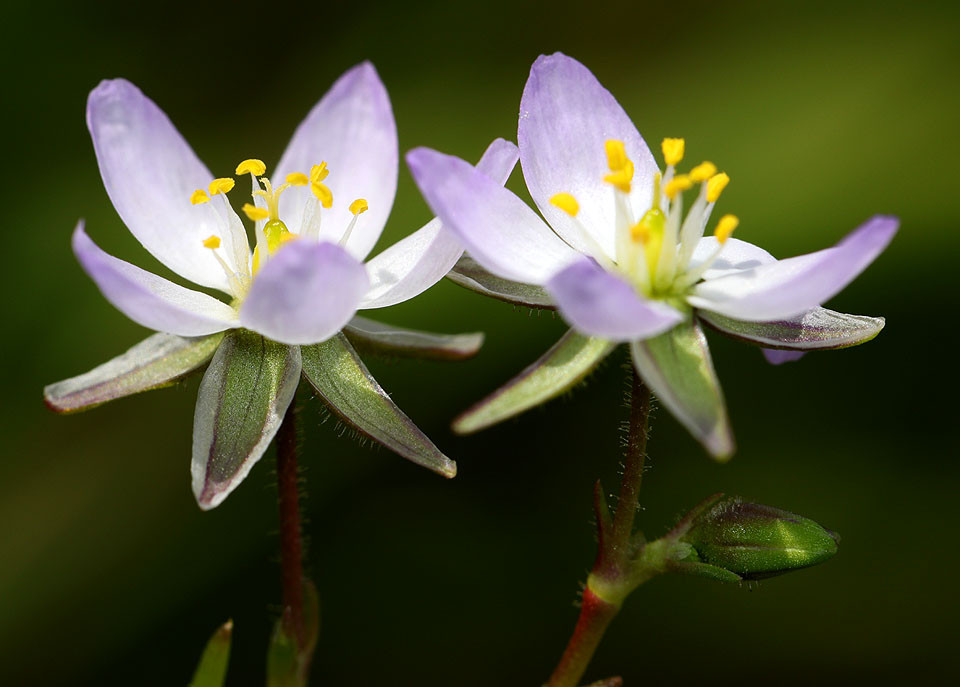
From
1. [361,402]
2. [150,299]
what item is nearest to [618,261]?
[361,402]

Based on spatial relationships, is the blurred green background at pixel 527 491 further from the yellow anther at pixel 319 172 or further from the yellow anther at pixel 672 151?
the yellow anther at pixel 672 151

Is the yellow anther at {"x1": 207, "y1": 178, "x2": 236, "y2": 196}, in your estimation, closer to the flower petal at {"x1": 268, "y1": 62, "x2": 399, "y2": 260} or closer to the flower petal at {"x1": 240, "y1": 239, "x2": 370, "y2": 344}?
the flower petal at {"x1": 268, "y1": 62, "x2": 399, "y2": 260}

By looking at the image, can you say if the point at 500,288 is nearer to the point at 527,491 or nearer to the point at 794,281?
the point at 794,281

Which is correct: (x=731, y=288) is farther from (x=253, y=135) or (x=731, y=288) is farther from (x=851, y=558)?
(x=253, y=135)

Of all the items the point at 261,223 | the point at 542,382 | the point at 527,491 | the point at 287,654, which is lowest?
the point at 527,491

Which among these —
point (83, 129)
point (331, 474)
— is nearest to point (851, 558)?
point (331, 474)

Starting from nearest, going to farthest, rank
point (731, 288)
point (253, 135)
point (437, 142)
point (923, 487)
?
1. point (731, 288)
2. point (923, 487)
3. point (437, 142)
4. point (253, 135)

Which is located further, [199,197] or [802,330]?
[199,197]
